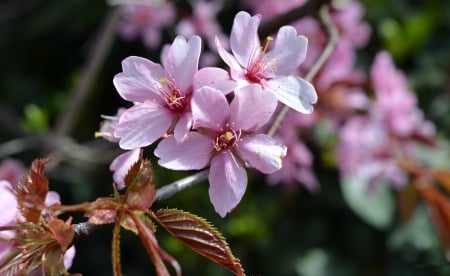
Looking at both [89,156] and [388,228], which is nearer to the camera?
[388,228]

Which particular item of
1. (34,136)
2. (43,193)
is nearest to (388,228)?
(34,136)

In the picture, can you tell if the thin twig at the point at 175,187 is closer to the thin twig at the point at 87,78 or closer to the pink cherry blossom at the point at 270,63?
the pink cherry blossom at the point at 270,63

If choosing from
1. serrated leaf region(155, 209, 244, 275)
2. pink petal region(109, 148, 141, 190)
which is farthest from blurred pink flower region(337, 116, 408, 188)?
serrated leaf region(155, 209, 244, 275)

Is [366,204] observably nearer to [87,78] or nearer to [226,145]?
[87,78]

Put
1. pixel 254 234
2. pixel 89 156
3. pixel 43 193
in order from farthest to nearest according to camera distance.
Result: pixel 89 156
pixel 254 234
pixel 43 193

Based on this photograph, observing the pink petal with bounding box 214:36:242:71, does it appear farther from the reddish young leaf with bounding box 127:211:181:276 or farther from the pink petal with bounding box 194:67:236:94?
the reddish young leaf with bounding box 127:211:181:276

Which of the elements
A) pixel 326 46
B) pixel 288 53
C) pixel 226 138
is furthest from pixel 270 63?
pixel 326 46

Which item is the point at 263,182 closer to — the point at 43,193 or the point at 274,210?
the point at 274,210

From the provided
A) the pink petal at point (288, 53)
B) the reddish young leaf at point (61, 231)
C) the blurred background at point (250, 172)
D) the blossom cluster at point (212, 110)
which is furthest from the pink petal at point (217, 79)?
the blurred background at point (250, 172)

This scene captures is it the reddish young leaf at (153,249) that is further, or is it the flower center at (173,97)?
the flower center at (173,97)
